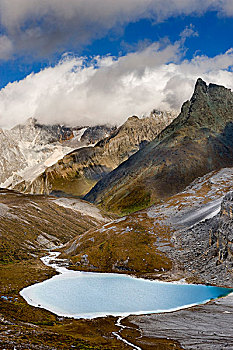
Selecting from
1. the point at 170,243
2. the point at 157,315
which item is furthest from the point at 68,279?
the point at 157,315

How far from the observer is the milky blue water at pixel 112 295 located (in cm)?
7306

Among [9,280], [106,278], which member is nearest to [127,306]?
[106,278]

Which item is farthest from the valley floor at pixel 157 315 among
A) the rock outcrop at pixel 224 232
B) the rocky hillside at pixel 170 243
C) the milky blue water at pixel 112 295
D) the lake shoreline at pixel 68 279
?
the milky blue water at pixel 112 295

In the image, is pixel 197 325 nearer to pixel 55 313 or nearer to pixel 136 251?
pixel 55 313

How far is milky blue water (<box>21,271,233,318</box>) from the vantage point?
7306cm

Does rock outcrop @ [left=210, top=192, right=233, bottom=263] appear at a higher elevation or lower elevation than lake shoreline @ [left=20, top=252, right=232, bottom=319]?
higher

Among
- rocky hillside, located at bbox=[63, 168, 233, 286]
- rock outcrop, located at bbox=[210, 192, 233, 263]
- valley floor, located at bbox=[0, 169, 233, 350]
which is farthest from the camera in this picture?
rocky hillside, located at bbox=[63, 168, 233, 286]

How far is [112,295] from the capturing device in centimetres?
8631

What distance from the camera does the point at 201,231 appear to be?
394 ft

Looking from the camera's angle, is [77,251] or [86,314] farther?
[77,251]

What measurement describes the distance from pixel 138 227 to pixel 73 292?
183 ft

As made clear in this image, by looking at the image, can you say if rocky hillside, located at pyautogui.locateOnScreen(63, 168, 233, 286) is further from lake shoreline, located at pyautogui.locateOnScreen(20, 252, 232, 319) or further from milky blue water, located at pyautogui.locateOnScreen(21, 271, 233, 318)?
milky blue water, located at pyautogui.locateOnScreen(21, 271, 233, 318)

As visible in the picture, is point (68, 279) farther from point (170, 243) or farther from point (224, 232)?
point (224, 232)

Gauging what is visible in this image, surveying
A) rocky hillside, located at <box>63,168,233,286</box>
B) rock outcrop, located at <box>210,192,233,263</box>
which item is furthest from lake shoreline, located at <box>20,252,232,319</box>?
rock outcrop, located at <box>210,192,233,263</box>
